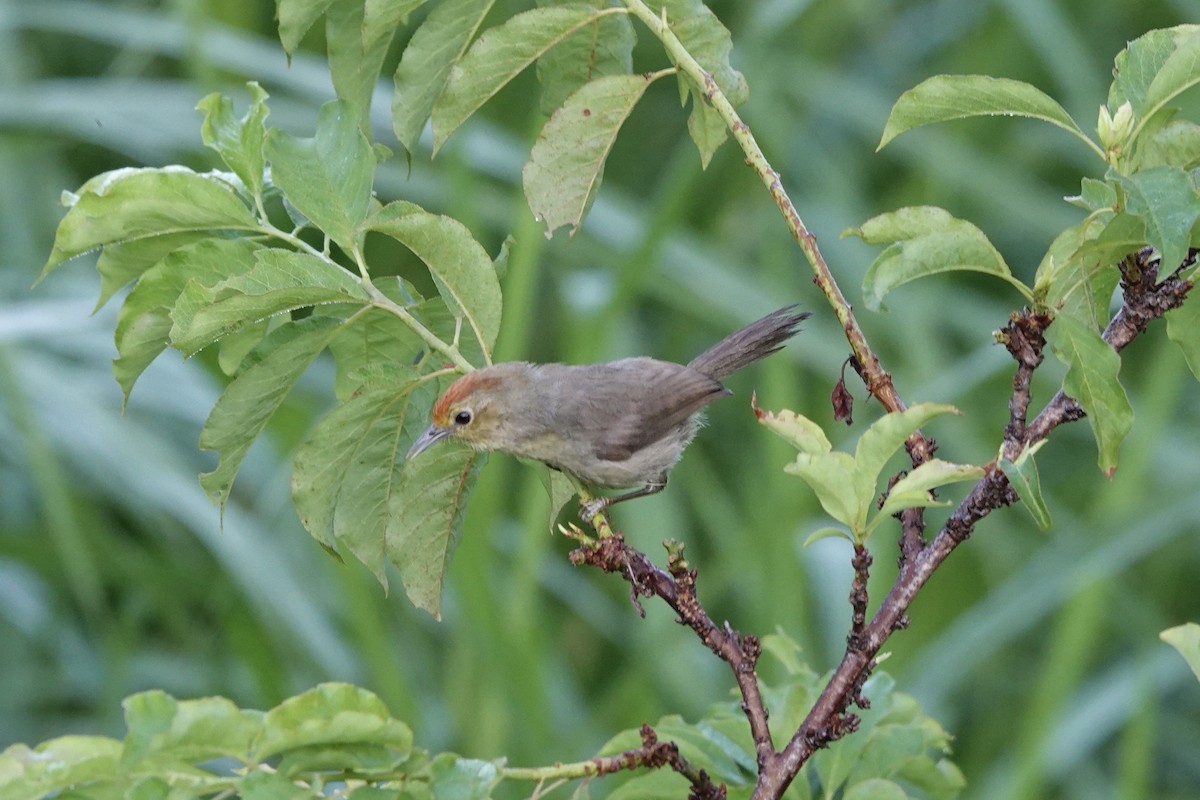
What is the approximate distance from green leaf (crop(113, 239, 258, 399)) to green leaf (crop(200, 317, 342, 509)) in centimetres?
9

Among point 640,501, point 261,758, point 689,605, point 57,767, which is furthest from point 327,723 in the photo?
point 640,501

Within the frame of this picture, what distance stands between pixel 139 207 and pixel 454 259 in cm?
34

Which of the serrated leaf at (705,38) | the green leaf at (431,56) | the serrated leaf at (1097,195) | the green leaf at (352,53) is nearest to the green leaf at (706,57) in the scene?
the serrated leaf at (705,38)

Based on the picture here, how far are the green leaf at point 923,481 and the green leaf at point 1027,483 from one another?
28mm

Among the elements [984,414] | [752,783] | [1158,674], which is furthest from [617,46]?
[984,414]

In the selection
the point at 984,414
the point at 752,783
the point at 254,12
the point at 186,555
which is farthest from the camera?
the point at 254,12

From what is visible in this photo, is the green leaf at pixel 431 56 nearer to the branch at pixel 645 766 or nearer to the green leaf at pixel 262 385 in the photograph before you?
the green leaf at pixel 262 385

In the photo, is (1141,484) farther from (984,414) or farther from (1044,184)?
(1044,184)

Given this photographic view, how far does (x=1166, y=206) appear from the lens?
4.24ft

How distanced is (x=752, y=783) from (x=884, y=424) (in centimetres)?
53

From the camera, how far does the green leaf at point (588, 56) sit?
180 cm

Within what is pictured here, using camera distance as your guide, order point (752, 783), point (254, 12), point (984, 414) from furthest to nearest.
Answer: point (254, 12) → point (984, 414) → point (752, 783)

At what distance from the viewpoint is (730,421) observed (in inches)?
207

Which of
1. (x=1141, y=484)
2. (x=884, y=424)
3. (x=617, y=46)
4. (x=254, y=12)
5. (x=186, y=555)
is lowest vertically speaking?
(x=1141, y=484)
